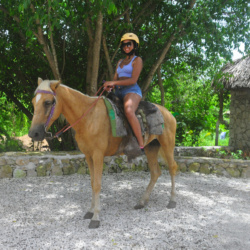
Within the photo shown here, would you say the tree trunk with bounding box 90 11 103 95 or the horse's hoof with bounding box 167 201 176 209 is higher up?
the tree trunk with bounding box 90 11 103 95

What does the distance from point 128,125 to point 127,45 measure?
3.81 ft

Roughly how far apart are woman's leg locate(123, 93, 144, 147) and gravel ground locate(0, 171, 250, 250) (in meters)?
1.19

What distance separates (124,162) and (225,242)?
3825 mm

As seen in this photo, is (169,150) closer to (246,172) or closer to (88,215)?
(88,215)

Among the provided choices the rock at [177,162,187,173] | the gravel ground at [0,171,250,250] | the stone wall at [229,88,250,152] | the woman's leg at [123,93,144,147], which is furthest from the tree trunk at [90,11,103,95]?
the stone wall at [229,88,250,152]

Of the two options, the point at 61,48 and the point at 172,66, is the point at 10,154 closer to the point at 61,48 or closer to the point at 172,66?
the point at 61,48

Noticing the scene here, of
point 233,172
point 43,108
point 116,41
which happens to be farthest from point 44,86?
point 233,172

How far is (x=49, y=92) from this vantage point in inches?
124

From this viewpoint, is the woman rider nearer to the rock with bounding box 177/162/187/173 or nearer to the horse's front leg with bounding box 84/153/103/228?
the horse's front leg with bounding box 84/153/103/228

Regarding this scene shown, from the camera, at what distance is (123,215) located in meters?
4.09

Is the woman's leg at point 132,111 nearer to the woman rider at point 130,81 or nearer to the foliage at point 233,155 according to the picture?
the woman rider at point 130,81

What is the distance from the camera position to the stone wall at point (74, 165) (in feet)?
19.7

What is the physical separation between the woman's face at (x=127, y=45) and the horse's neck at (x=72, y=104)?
998mm

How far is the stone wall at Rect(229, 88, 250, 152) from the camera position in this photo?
898cm
